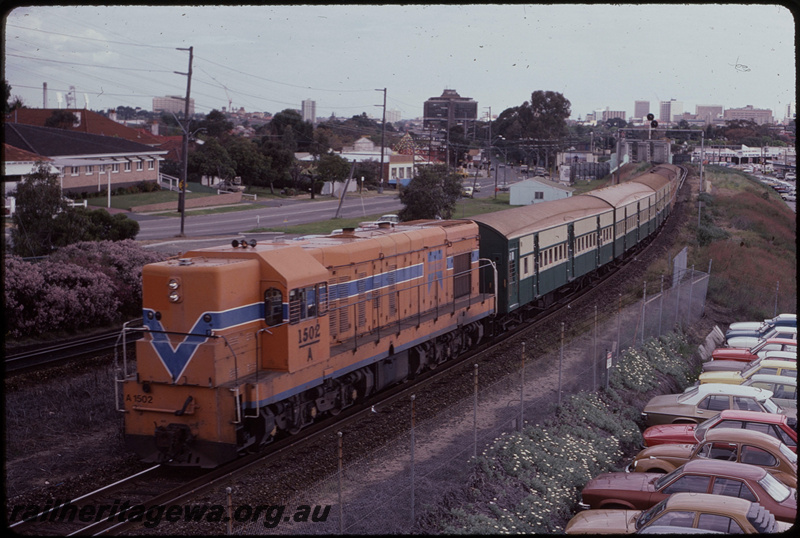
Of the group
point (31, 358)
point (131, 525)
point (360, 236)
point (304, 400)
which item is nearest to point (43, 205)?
point (31, 358)

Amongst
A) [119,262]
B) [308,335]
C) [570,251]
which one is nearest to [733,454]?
[308,335]

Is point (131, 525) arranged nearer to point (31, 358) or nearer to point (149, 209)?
point (31, 358)

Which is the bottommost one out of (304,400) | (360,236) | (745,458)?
(745,458)

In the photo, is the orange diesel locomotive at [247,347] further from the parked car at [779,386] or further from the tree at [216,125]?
the tree at [216,125]

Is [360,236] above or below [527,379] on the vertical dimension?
above

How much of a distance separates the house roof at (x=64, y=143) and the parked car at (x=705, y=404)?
45.2m

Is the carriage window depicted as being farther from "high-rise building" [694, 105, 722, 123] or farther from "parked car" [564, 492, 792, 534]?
"high-rise building" [694, 105, 722, 123]

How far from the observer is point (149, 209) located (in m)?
58.7

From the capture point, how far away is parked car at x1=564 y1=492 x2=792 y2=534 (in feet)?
33.7

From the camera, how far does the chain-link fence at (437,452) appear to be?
10391 millimetres

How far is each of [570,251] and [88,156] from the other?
42650 mm

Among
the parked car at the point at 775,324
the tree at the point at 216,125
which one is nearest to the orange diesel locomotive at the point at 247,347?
the parked car at the point at 775,324

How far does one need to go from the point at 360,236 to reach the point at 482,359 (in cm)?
589

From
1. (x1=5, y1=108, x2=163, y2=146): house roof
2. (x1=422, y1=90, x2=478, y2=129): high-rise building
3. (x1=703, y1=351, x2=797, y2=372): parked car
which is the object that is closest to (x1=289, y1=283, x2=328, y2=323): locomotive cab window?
(x1=703, y1=351, x2=797, y2=372): parked car
